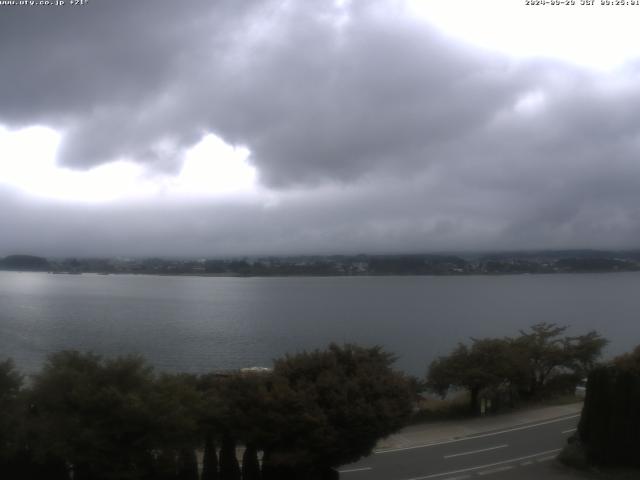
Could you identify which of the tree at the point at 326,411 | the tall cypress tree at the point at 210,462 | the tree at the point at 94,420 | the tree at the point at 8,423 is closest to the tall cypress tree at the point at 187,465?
the tall cypress tree at the point at 210,462

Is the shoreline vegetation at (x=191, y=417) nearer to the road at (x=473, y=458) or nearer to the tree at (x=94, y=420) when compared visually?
the tree at (x=94, y=420)

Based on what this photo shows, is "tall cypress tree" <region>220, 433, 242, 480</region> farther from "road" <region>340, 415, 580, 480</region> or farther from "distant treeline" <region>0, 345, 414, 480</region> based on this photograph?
"road" <region>340, 415, 580, 480</region>

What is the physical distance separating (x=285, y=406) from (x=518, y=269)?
618 ft

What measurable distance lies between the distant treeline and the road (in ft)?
11.1

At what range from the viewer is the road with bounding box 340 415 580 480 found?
62.1 feet

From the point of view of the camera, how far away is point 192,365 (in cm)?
4703

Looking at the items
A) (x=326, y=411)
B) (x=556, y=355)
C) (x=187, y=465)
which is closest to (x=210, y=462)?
(x=187, y=465)

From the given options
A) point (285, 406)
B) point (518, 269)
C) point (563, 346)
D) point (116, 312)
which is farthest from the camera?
point (518, 269)

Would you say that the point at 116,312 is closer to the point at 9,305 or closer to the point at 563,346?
the point at 9,305

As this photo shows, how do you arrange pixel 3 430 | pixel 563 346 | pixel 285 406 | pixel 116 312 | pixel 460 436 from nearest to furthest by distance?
pixel 3 430 < pixel 285 406 < pixel 460 436 < pixel 563 346 < pixel 116 312

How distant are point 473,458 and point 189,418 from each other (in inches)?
410

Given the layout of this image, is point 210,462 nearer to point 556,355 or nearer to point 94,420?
point 94,420

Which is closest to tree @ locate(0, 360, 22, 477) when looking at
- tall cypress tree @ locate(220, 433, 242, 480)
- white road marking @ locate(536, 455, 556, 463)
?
tall cypress tree @ locate(220, 433, 242, 480)

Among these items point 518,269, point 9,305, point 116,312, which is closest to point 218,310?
point 116,312
